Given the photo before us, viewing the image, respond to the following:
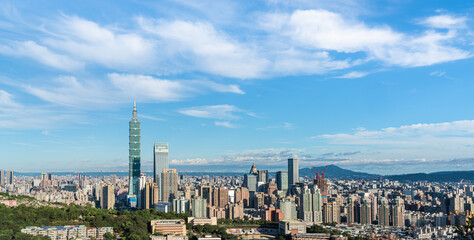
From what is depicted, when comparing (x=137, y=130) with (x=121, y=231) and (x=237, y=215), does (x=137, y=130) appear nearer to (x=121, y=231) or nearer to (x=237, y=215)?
(x=237, y=215)

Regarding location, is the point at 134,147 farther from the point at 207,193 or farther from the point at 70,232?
the point at 70,232

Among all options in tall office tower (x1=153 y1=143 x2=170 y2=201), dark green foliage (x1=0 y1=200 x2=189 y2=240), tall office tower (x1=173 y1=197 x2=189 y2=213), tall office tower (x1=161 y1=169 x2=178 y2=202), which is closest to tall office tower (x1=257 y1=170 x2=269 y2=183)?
tall office tower (x1=153 y1=143 x2=170 y2=201)

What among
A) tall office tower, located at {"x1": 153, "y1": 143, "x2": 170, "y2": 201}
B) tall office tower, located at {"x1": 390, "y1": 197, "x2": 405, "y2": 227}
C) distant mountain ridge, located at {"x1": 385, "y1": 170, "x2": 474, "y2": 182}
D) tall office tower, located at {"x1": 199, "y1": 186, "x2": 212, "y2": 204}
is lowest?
distant mountain ridge, located at {"x1": 385, "y1": 170, "x2": 474, "y2": 182}

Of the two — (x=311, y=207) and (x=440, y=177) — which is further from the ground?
(x=311, y=207)

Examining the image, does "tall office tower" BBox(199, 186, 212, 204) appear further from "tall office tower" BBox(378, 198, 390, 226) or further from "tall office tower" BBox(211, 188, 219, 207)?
"tall office tower" BBox(378, 198, 390, 226)

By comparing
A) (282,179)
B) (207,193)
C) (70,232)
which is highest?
(70,232)

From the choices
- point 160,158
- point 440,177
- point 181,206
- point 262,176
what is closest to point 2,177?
point 160,158

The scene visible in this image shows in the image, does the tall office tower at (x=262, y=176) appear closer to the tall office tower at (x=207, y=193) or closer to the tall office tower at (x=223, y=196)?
the tall office tower at (x=207, y=193)
